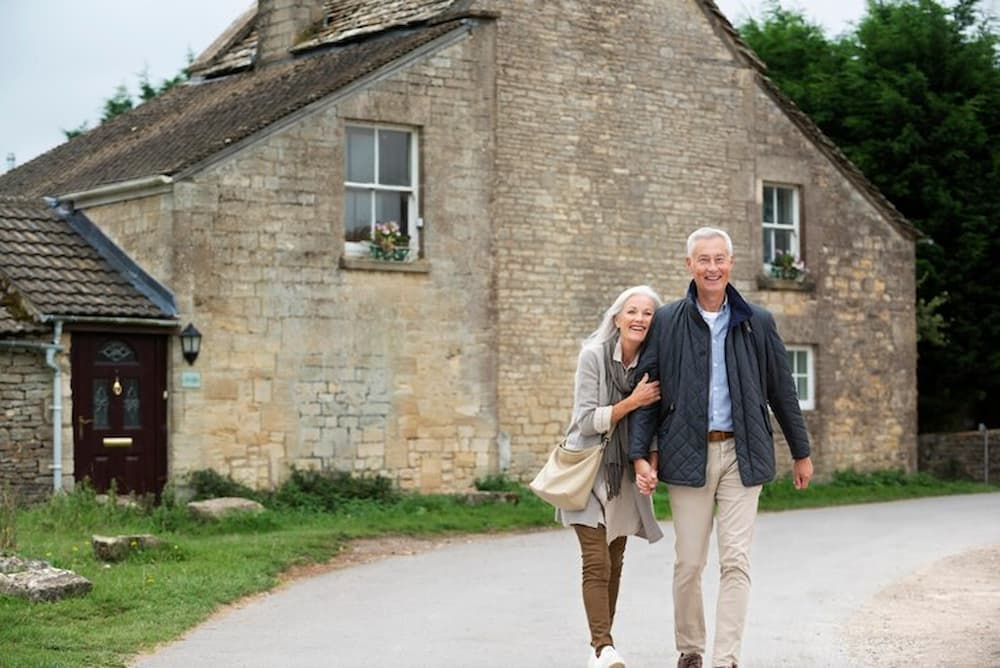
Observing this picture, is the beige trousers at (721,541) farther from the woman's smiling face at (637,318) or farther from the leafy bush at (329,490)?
the leafy bush at (329,490)

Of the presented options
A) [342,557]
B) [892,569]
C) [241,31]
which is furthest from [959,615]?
[241,31]

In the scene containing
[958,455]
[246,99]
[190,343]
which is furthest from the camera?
[958,455]

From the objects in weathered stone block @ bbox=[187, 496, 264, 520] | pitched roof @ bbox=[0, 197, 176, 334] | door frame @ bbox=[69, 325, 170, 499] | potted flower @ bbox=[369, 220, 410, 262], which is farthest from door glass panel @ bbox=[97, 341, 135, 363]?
potted flower @ bbox=[369, 220, 410, 262]

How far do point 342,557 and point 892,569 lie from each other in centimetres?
525

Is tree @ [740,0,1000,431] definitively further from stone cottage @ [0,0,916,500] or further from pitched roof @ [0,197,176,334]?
pitched roof @ [0,197,176,334]

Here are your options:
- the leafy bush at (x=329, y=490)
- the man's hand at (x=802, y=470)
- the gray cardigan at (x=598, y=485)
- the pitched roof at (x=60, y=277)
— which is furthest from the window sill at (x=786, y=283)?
the man's hand at (x=802, y=470)

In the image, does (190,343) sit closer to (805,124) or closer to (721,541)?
(805,124)

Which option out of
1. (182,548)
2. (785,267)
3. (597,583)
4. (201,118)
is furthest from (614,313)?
(785,267)

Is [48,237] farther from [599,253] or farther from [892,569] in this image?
[892,569]

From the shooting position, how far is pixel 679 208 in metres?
26.3

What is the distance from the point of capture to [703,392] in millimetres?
9195

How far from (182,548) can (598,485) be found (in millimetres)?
7254

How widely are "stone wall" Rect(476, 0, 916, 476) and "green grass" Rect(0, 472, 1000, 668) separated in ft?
5.86

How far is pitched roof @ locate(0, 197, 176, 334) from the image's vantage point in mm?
20828
